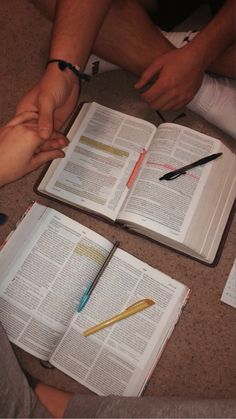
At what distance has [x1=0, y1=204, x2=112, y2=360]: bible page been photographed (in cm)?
73

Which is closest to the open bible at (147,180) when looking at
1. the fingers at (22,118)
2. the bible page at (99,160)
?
the bible page at (99,160)

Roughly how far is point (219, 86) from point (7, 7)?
2.43ft

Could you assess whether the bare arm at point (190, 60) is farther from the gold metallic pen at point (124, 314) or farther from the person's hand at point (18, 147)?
the gold metallic pen at point (124, 314)

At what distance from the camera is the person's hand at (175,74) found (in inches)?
31.8

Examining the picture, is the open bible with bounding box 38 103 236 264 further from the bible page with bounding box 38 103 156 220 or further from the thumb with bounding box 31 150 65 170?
the thumb with bounding box 31 150 65 170

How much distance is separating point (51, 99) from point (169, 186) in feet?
1.04

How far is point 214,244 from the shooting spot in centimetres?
78

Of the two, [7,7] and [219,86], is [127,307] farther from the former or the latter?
[7,7]

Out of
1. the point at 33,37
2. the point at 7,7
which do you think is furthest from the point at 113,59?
the point at 7,7

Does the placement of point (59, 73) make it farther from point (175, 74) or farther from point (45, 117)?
point (175, 74)

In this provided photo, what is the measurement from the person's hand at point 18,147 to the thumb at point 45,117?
18 mm

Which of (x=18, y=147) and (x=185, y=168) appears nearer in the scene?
(x=18, y=147)

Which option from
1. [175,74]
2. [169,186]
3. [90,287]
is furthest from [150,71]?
[90,287]

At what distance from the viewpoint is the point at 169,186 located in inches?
30.7
